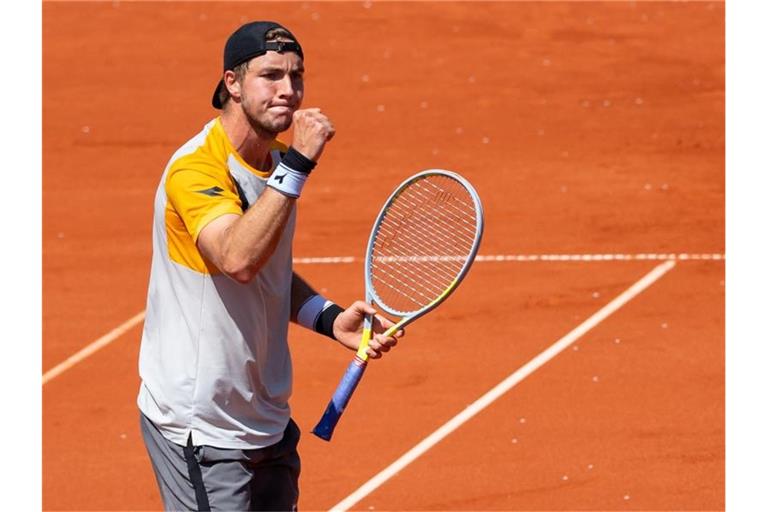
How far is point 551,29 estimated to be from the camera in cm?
1451

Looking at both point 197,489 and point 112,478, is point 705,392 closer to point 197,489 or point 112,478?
point 112,478

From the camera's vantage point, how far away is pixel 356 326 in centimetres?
533

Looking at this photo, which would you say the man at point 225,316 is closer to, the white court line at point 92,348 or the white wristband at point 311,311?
the white wristband at point 311,311

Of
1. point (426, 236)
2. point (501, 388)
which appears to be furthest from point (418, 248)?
point (501, 388)

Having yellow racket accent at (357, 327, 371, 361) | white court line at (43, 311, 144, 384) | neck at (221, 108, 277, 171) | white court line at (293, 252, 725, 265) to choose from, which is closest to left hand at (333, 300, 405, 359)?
yellow racket accent at (357, 327, 371, 361)

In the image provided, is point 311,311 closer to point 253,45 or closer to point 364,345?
point 364,345

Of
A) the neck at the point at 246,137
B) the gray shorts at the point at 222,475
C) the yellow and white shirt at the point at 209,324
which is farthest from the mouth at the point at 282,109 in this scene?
the gray shorts at the point at 222,475

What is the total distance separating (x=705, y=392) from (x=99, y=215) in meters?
5.10

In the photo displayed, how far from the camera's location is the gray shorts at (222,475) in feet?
16.3

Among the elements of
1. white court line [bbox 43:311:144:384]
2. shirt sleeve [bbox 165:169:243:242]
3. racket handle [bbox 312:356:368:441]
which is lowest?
white court line [bbox 43:311:144:384]

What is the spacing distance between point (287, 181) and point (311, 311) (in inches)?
37.9

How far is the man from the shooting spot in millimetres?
4777

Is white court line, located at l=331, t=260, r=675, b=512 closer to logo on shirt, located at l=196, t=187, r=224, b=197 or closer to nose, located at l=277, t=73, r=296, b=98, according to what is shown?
logo on shirt, located at l=196, t=187, r=224, b=197

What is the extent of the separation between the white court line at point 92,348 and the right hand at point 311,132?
523cm
